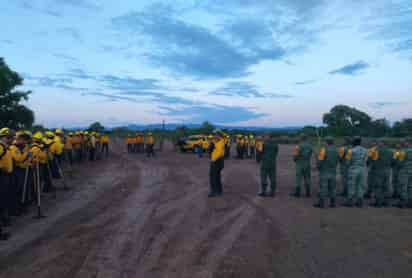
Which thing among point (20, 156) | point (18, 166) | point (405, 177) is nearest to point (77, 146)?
point (18, 166)

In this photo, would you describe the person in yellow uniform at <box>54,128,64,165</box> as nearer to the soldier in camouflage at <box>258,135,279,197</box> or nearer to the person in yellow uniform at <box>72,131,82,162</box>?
the person in yellow uniform at <box>72,131,82,162</box>

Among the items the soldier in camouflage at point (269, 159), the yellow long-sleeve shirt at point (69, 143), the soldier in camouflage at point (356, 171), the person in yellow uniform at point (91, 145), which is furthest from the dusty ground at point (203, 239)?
the person in yellow uniform at point (91, 145)

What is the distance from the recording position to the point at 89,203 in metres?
9.60

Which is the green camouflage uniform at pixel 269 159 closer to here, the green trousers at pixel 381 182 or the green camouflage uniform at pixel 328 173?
the green camouflage uniform at pixel 328 173

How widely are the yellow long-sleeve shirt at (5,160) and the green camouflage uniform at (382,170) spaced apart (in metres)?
9.84

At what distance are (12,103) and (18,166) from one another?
3237cm

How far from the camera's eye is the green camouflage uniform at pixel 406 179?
376 inches

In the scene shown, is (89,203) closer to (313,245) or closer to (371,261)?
(313,245)

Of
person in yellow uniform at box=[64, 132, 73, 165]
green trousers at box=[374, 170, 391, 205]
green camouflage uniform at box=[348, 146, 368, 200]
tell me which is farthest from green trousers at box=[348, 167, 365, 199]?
person in yellow uniform at box=[64, 132, 73, 165]

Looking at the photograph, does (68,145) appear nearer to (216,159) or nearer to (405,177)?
(216,159)

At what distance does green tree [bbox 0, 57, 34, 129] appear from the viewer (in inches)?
1391

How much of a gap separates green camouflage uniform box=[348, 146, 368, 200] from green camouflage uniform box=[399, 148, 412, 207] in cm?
132

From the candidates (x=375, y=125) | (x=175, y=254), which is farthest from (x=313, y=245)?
(x=375, y=125)

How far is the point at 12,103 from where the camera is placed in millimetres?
36250
